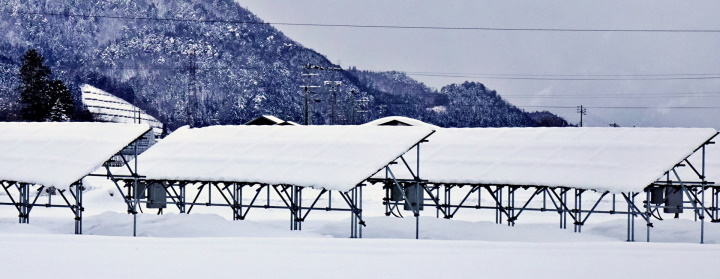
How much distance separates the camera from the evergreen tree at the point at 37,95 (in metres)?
95.5

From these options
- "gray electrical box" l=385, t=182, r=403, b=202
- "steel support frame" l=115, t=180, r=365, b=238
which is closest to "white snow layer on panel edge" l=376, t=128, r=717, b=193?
"gray electrical box" l=385, t=182, r=403, b=202

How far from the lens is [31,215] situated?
4084 centimetres

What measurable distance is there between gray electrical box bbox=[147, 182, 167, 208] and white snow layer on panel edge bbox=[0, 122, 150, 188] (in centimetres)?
366

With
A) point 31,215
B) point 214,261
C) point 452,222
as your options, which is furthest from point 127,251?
point 31,215

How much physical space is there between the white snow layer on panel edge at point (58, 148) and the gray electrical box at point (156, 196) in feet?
12.0

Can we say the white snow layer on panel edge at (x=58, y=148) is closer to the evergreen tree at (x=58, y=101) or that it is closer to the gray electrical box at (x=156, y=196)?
the gray electrical box at (x=156, y=196)

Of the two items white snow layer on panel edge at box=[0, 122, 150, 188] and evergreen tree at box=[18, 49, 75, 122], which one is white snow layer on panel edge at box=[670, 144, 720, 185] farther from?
evergreen tree at box=[18, 49, 75, 122]

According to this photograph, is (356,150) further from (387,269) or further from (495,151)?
(387,269)

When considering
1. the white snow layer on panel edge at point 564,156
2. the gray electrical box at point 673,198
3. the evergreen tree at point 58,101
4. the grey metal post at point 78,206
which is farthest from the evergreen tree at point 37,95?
the gray electrical box at point 673,198

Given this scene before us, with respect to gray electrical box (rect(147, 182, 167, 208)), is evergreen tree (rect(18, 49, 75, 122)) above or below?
above

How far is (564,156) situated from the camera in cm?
3194

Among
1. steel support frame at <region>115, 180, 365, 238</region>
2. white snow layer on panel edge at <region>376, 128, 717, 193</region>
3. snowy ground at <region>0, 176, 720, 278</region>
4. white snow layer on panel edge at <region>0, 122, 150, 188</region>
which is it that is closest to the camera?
snowy ground at <region>0, 176, 720, 278</region>

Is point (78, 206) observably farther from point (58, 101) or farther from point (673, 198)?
point (58, 101)

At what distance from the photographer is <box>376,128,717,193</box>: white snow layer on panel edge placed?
2944 cm
